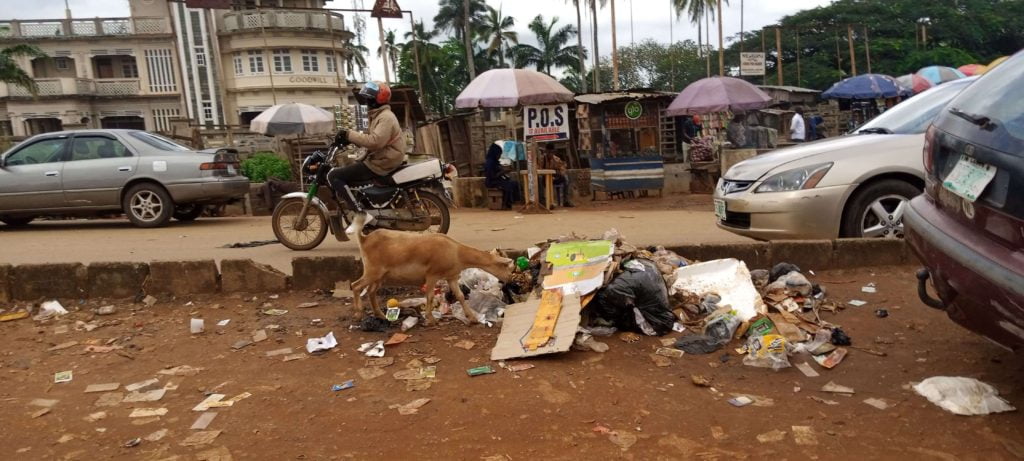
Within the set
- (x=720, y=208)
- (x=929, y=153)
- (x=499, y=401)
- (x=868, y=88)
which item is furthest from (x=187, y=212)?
(x=868, y=88)

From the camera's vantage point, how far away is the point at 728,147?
16141 millimetres

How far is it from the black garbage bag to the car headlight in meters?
1.94

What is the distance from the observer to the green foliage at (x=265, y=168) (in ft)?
50.2

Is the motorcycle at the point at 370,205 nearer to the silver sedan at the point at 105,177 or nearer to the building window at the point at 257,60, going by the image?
the silver sedan at the point at 105,177

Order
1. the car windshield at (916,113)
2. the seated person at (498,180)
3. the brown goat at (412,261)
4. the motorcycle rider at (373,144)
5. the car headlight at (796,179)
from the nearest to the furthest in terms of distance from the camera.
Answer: the brown goat at (412,261) → the car headlight at (796,179) → the car windshield at (916,113) → the motorcycle rider at (373,144) → the seated person at (498,180)

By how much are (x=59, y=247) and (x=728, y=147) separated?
1392 centimetres

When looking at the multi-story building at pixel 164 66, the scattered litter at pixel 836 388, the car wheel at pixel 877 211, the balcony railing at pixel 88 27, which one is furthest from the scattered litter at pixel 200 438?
the balcony railing at pixel 88 27

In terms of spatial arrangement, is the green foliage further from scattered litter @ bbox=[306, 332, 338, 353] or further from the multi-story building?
the multi-story building

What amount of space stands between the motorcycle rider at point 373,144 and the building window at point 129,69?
34427mm

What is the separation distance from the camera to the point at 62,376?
150 inches

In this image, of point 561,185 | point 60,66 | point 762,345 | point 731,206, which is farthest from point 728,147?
point 60,66

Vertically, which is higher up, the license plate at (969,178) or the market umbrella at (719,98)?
the market umbrella at (719,98)

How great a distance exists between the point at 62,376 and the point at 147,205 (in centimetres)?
680

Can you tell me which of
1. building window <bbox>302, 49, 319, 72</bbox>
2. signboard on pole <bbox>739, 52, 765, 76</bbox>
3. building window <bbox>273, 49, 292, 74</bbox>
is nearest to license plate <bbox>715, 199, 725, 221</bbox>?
signboard on pole <bbox>739, 52, 765, 76</bbox>
